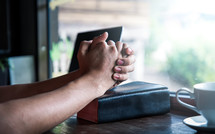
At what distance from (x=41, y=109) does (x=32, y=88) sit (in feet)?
1.16

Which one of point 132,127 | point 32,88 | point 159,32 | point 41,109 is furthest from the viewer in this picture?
point 159,32

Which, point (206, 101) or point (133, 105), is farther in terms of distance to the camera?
point (133, 105)

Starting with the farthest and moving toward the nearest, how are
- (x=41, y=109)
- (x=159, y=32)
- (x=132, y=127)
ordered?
(x=159, y=32)
(x=132, y=127)
(x=41, y=109)

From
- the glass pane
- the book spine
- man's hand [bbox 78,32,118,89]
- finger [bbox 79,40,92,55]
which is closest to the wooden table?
the book spine

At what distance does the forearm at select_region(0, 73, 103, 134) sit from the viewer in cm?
54

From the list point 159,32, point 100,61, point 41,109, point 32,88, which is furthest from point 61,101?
point 159,32

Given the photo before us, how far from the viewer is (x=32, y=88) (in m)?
0.90

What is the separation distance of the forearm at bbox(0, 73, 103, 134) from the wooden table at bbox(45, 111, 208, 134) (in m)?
0.11

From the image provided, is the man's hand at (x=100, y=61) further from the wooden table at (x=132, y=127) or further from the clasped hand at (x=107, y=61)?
the wooden table at (x=132, y=127)

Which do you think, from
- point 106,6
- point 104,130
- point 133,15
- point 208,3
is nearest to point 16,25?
point 106,6

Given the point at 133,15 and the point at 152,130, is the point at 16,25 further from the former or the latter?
the point at 152,130

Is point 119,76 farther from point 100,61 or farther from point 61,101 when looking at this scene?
point 61,101

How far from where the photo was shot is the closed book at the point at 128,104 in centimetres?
78

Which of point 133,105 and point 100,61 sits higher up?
point 100,61
